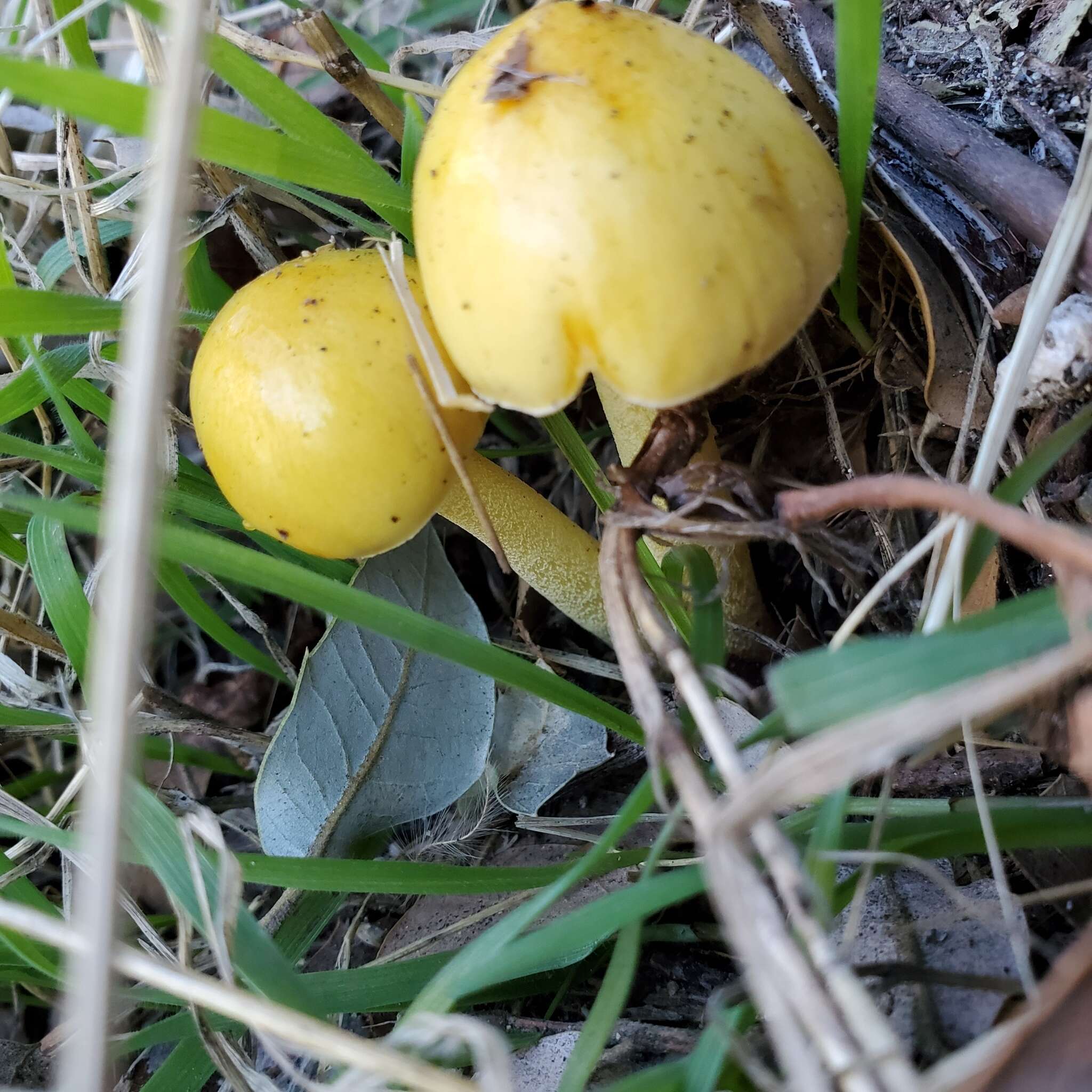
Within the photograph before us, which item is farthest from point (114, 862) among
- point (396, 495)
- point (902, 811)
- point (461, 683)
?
point (902, 811)

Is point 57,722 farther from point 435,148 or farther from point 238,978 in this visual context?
point 435,148

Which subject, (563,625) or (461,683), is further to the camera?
(563,625)

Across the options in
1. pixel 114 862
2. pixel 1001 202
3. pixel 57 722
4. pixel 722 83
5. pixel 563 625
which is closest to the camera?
pixel 114 862

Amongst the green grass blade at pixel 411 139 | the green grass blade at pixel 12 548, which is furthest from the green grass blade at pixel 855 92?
the green grass blade at pixel 12 548

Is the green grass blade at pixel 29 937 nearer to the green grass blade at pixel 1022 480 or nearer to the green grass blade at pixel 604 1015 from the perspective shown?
the green grass blade at pixel 604 1015

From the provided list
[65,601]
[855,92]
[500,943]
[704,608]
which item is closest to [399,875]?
[500,943]
